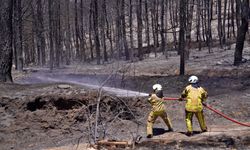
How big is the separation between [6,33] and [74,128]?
6.65 m

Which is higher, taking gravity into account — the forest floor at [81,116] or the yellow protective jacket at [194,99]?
the yellow protective jacket at [194,99]

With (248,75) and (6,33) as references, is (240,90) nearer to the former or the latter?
(248,75)

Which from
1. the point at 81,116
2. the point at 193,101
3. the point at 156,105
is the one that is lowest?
the point at 81,116

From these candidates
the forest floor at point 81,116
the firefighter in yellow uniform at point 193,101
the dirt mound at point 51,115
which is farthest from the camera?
the dirt mound at point 51,115

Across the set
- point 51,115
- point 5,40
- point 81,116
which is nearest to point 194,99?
point 81,116

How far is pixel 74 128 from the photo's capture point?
47.7ft

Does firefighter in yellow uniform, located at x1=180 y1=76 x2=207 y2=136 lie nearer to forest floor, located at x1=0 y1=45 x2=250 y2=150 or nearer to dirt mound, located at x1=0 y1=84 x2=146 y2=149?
forest floor, located at x1=0 y1=45 x2=250 y2=150

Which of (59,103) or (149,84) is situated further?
→ (149,84)

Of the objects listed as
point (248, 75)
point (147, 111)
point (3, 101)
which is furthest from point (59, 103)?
point (248, 75)

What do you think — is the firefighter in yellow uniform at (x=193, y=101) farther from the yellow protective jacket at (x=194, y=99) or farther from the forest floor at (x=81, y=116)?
the forest floor at (x=81, y=116)

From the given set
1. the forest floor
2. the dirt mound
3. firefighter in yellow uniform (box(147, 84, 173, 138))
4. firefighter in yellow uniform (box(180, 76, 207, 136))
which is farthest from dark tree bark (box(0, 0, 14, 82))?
firefighter in yellow uniform (box(180, 76, 207, 136))

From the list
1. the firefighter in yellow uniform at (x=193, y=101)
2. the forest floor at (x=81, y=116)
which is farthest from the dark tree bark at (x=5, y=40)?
the firefighter in yellow uniform at (x=193, y=101)

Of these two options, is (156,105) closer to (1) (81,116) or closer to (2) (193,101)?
(2) (193,101)

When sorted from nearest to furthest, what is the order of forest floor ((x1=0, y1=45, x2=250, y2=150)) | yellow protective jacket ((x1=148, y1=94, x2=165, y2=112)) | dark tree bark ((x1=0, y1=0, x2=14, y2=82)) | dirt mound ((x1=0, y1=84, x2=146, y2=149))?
yellow protective jacket ((x1=148, y1=94, x2=165, y2=112))
forest floor ((x1=0, y1=45, x2=250, y2=150))
dirt mound ((x1=0, y1=84, x2=146, y2=149))
dark tree bark ((x1=0, y1=0, x2=14, y2=82))
